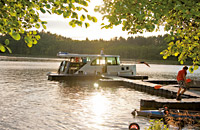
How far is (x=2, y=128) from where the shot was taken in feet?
35.7

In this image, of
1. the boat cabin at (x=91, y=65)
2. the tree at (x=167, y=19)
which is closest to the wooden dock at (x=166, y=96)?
the boat cabin at (x=91, y=65)

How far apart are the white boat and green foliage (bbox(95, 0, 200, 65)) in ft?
73.5

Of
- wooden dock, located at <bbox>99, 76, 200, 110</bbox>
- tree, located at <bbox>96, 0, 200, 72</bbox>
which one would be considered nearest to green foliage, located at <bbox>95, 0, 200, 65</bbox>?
tree, located at <bbox>96, 0, 200, 72</bbox>

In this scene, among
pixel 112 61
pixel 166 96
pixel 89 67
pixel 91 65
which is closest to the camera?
pixel 166 96

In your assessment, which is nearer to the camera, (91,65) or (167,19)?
(167,19)

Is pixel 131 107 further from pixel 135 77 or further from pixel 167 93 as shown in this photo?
pixel 135 77

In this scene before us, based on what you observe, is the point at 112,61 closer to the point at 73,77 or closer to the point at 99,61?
the point at 99,61

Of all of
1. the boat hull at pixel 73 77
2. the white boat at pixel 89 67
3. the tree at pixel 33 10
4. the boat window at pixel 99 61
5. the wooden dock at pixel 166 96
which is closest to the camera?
the tree at pixel 33 10

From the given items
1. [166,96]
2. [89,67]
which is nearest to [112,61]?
[89,67]

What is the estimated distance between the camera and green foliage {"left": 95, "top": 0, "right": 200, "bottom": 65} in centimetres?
699

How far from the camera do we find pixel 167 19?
8.50 metres

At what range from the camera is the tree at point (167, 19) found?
699cm

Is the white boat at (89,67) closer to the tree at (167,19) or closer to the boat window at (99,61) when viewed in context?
the boat window at (99,61)

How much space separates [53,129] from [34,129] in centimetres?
82
